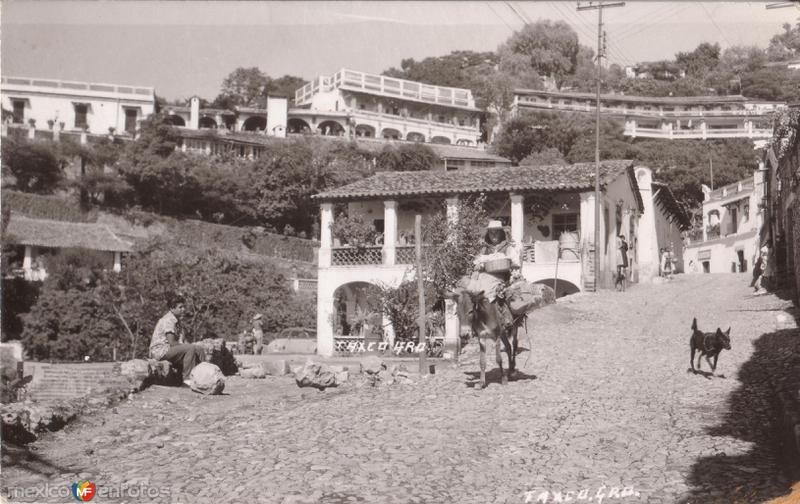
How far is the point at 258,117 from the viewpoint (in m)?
66.4

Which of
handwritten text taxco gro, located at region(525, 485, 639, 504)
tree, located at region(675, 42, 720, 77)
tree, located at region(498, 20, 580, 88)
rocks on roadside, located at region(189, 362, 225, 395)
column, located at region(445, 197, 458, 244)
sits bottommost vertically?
handwritten text taxco gro, located at region(525, 485, 639, 504)

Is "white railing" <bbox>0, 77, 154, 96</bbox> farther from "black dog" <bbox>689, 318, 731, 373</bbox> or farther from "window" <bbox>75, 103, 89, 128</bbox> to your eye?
"black dog" <bbox>689, 318, 731, 373</bbox>

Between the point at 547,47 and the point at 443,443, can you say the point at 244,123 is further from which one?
the point at 443,443

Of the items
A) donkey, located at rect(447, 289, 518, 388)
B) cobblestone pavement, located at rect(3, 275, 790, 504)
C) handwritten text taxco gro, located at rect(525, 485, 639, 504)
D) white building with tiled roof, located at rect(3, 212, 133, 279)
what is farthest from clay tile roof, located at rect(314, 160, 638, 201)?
handwritten text taxco gro, located at rect(525, 485, 639, 504)

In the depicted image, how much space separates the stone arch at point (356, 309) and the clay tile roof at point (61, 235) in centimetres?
1647

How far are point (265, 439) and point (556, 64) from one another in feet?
280

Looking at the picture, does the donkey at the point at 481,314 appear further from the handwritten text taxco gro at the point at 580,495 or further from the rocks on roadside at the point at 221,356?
the rocks on roadside at the point at 221,356

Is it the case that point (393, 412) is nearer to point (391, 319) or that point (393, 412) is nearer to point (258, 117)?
point (391, 319)

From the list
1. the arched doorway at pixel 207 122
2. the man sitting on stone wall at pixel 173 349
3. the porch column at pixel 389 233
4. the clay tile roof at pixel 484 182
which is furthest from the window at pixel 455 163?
the man sitting on stone wall at pixel 173 349

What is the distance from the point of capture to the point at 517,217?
2794cm

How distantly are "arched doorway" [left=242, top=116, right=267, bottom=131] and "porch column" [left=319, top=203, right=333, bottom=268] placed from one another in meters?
37.7

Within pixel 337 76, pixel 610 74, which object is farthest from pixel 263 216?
pixel 610 74

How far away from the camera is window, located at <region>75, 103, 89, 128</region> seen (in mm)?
58906

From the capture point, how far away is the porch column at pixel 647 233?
36.5m
